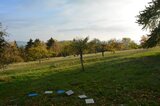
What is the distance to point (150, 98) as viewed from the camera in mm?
18891

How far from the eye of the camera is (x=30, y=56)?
9288cm

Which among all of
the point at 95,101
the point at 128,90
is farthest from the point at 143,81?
the point at 95,101

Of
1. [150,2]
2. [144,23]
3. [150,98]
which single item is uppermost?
[150,2]

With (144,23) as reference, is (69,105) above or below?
below

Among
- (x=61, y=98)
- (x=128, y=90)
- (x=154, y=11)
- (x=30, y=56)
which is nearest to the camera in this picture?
(x=61, y=98)

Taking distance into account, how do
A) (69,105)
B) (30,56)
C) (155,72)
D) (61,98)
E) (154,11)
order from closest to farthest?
(69,105) → (61,98) → (155,72) → (154,11) → (30,56)

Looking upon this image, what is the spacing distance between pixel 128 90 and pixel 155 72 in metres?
9.89

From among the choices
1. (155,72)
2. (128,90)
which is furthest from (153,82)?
(155,72)

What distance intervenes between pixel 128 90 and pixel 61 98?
5751 millimetres

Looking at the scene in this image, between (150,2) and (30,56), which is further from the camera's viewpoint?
(30,56)

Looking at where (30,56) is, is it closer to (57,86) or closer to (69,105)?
(57,86)

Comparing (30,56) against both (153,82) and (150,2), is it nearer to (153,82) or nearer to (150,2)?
(150,2)

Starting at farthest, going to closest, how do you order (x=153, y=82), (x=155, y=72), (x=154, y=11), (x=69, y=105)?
(x=154, y=11) → (x=155, y=72) → (x=153, y=82) → (x=69, y=105)

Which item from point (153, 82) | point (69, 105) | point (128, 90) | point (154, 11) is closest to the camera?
point (69, 105)
